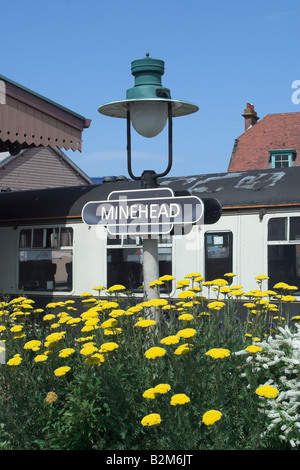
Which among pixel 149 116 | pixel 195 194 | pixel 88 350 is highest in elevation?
pixel 149 116

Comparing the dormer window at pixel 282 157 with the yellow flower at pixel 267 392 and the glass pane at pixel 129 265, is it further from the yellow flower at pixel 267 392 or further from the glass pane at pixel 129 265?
the yellow flower at pixel 267 392

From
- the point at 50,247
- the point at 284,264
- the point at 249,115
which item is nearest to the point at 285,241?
the point at 284,264

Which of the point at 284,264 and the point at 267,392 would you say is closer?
the point at 267,392

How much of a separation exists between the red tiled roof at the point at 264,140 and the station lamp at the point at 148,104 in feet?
93.6

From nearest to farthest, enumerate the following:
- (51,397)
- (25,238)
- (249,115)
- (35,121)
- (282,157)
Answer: (51,397)
(35,121)
(25,238)
(282,157)
(249,115)

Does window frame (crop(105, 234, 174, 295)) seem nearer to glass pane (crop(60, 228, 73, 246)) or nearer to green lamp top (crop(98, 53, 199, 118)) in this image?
glass pane (crop(60, 228, 73, 246))

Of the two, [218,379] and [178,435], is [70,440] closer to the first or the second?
[178,435]

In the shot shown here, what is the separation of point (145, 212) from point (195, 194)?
4456 millimetres

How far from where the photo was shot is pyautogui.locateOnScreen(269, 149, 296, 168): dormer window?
33.4m

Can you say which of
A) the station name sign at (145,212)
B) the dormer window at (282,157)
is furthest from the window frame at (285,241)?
the dormer window at (282,157)

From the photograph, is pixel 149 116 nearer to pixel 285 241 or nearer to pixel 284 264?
pixel 285 241

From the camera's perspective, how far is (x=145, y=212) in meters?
6.00
